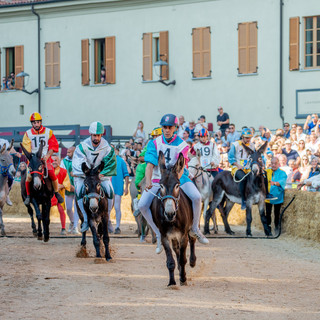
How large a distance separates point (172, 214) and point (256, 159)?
8.21 m

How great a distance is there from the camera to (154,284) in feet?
36.7

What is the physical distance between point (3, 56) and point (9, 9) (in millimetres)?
2451

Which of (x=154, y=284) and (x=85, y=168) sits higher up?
(x=85, y=168)

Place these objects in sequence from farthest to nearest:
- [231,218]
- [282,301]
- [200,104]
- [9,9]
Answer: [9,9]
[200,104]
[231,218]
[282,301]

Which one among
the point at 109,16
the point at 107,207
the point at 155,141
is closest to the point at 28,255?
the point at 107,207

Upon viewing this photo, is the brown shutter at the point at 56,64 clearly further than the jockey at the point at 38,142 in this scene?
Yes

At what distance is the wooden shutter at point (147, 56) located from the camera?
35.8 meters

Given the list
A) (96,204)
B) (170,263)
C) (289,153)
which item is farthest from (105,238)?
(289,153)

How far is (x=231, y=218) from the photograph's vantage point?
22.8 meters

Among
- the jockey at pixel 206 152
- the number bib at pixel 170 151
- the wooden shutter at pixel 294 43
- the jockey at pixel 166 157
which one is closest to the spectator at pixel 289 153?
the jockey at pixel 206 152

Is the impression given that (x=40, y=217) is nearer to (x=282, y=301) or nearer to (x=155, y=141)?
(x=155, y=141)

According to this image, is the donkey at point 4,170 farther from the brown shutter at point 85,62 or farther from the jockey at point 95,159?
the brown shutter at point 85,62

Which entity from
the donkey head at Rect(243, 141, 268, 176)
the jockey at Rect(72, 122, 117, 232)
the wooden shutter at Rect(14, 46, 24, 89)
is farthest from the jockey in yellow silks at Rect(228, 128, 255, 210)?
the wooden shutter at Rect(14, 46, 24, 89)

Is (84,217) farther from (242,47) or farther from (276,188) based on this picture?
(242,47)
